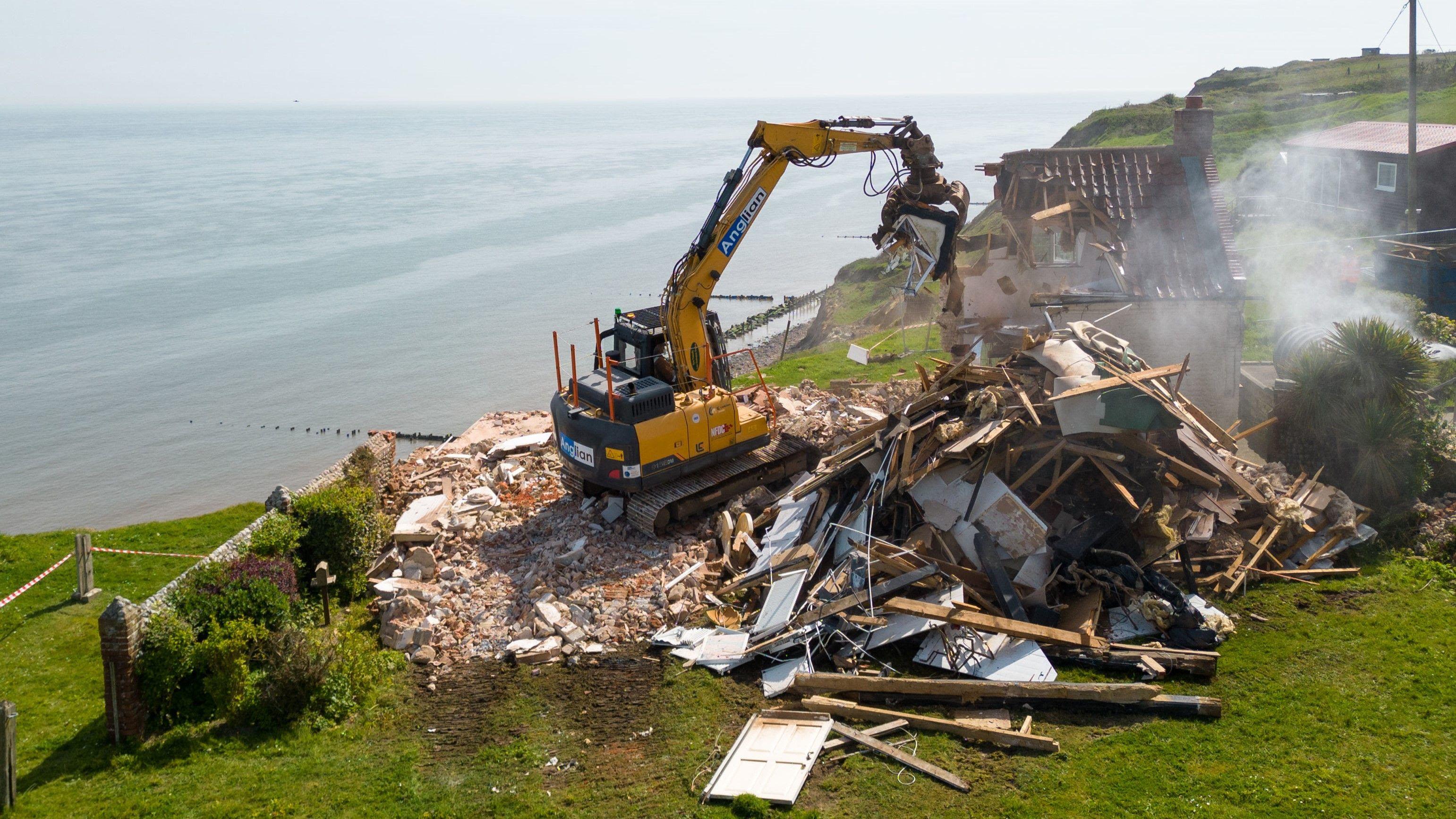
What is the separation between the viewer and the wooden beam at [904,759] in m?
10.4

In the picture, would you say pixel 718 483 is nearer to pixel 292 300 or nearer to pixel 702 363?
pixel 702 363

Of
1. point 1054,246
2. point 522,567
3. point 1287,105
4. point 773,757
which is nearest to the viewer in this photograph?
point 773,757

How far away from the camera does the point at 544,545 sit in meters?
16.6

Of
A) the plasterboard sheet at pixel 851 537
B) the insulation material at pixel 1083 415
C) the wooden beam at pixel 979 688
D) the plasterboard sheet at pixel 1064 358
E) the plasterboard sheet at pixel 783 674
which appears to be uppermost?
the plasterboard sheet at pixel 1064 358

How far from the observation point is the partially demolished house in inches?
806

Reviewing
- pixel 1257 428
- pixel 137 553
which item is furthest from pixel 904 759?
pixel 137 553

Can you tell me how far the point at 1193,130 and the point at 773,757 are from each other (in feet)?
60.3

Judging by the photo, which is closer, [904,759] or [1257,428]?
[904,759]

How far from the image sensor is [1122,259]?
21.2 meters

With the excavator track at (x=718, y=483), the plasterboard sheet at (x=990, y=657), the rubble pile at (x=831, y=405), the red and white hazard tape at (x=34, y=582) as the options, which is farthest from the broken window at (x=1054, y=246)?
the red and white hazard tape at (x=34, y=582)

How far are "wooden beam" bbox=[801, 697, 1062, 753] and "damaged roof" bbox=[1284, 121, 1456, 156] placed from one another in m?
32.7

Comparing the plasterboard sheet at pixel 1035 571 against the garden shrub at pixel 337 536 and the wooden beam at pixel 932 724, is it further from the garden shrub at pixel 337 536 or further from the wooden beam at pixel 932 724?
the garden shrub at pixel 337 536

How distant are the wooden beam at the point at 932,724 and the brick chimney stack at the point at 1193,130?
54.1ft

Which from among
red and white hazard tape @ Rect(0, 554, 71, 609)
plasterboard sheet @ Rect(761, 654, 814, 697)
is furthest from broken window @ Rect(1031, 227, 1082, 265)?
red and white hazard tape @ Rect(0, 554, 71, 609)
